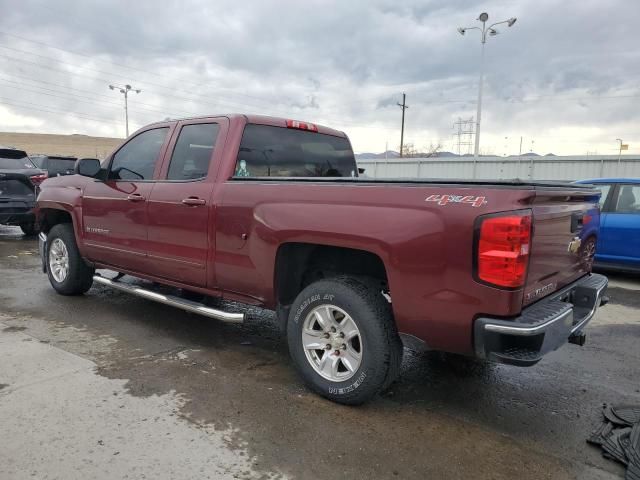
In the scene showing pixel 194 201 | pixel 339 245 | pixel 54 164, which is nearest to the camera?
pixel 339 245

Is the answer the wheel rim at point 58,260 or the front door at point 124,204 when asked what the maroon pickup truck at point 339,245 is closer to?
the front door at point 124,204

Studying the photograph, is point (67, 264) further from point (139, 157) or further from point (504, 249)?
point (504, 249)

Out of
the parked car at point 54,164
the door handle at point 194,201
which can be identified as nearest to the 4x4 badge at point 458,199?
the door handle at point 194,201

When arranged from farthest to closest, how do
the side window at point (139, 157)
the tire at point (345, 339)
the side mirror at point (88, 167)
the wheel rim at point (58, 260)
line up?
the wheel rim at point (58, 260) → the side mirror at point (88, 167) → the side window at point (139, 157) → the tire at point (345, 339)

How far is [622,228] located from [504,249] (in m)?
6.04

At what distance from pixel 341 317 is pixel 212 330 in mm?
1991

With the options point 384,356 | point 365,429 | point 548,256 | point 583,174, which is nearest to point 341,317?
point 384,356

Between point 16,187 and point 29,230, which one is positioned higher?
point 16,187

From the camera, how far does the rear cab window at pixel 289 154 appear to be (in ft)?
14.1

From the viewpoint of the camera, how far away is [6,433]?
9.59 feet

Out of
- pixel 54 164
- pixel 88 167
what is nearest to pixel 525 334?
pixel 88 167

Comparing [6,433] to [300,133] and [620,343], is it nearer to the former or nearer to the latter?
[300,133]

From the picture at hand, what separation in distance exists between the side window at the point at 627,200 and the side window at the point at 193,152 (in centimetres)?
634

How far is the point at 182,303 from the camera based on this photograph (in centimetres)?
429
